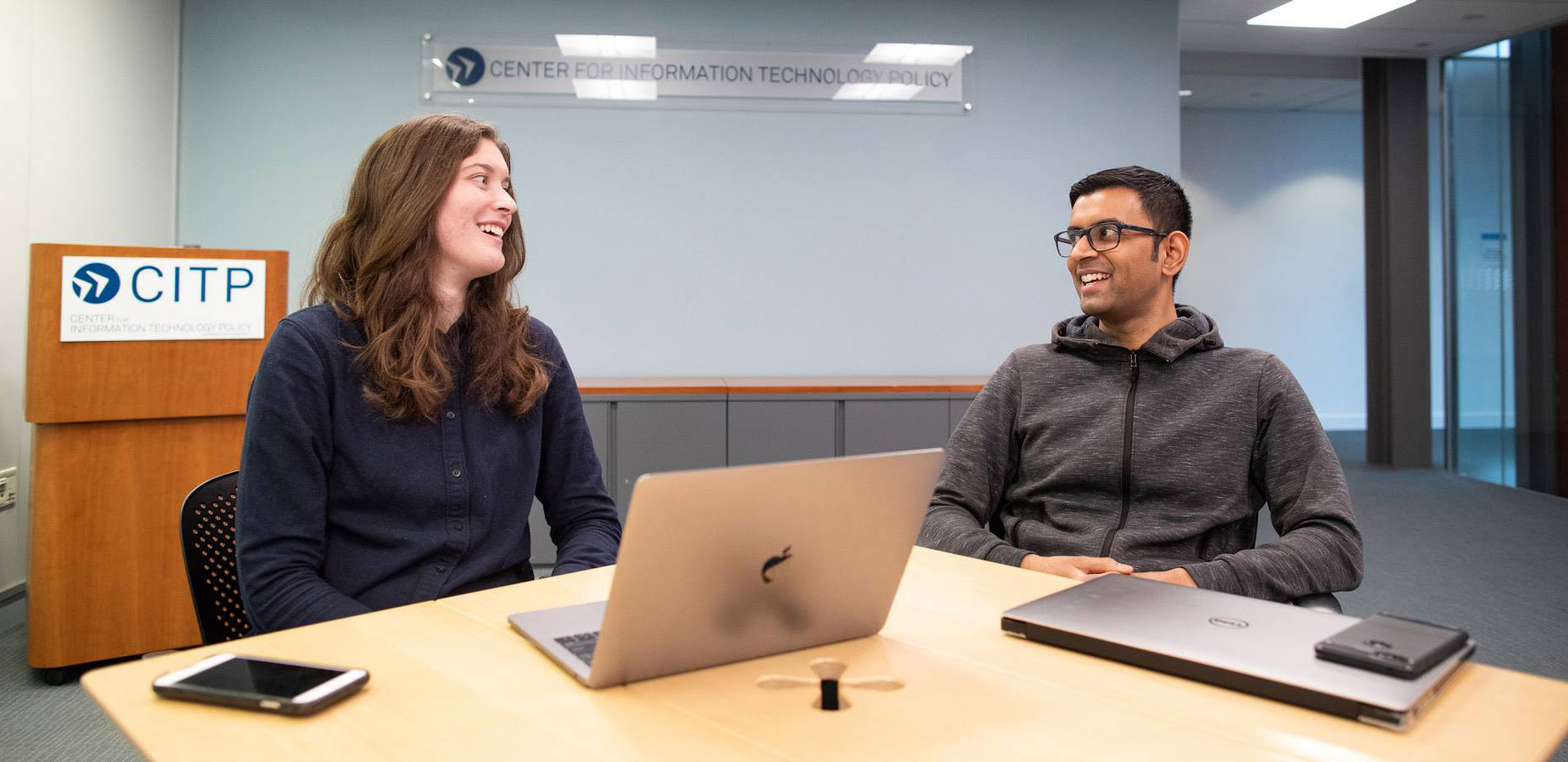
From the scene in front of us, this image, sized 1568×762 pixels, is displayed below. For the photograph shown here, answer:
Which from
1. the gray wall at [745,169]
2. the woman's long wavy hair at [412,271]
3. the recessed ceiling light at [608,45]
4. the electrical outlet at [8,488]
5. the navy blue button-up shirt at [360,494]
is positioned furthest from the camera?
the recessed ceiling light at [608,45]

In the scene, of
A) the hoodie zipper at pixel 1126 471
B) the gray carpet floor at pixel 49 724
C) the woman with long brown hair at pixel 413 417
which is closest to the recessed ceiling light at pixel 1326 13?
the hoodie zipper at pixel 1126 471

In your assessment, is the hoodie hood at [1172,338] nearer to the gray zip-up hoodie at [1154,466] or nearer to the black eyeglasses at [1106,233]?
the gray zip-up hoodie at [1154,466]

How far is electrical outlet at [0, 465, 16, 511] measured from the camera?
11.3ft

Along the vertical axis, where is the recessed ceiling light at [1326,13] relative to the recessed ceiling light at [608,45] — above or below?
above

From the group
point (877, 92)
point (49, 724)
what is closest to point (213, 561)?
point (49, 724)

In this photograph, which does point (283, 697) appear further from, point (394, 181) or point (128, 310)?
point (128, 310)

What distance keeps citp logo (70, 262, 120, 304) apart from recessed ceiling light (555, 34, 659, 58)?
2.48 m

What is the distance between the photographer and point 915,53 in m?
5.04

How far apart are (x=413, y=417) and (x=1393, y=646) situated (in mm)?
1419

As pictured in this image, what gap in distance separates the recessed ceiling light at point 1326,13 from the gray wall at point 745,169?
3.55ft

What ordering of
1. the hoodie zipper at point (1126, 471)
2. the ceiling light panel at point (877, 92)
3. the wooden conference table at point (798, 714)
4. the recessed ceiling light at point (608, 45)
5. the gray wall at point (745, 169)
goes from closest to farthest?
the wooden conference table at point (798, 714) < the hoodie zipper at point (1126, 471) < the gray wall at point (745, 169) < the recessed ceiling light at point (608, 45) < the ceiling light panel at point (877, 92)

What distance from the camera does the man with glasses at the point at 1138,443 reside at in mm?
1836

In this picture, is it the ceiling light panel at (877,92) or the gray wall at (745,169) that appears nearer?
the gray wall at (745,169)

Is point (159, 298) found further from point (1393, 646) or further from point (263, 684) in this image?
point (1393, 646)
